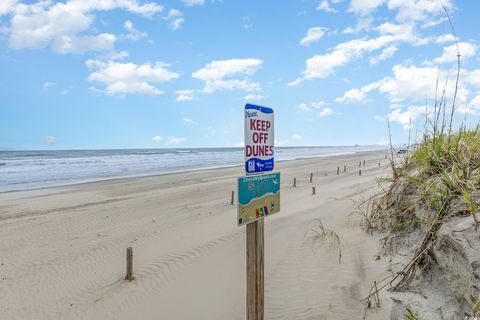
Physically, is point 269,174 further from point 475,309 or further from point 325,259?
point 325,259

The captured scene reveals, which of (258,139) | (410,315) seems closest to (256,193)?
(258,139)


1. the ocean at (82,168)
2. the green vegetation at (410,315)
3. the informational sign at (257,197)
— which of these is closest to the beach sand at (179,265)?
the green vegetation at (410,315)

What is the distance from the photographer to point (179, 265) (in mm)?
7047

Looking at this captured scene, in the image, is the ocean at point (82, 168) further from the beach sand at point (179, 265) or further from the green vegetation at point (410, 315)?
the green vegetation at point (410, 315)

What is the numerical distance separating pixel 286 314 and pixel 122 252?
5.09 m

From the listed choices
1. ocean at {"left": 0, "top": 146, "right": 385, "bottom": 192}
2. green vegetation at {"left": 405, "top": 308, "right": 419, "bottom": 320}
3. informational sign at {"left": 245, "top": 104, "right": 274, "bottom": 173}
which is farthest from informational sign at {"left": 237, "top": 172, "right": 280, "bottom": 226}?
ocean at {"left": 0, "top": 146, "right": 385, "bottom": 192}

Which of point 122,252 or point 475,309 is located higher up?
point 475,309

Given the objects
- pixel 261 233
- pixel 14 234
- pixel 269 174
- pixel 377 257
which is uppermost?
pixel 269 174

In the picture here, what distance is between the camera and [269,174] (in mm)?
3430

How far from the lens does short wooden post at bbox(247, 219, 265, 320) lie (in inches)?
132

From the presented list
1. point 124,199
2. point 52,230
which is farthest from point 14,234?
point 124,199

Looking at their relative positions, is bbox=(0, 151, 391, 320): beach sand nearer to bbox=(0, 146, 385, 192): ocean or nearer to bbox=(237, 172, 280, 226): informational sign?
bbox=(237, 172, 280, 226): informational sign

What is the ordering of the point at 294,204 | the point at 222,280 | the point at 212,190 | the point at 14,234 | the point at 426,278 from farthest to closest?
1. the point at 212,190
2. the point at 294,204
3. the point at 14,234
4. the point at 222,280
5. the point at 426,278

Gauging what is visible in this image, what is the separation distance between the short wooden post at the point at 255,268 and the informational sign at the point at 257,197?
0.17 metres
